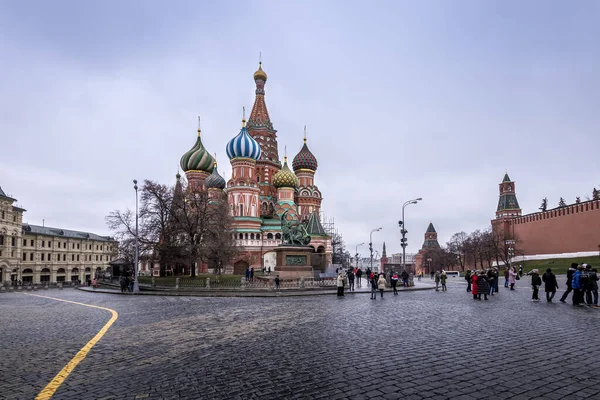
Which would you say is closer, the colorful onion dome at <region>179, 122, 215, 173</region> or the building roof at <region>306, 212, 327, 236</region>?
the building roof at <region>306, 212, 327, 236</region>

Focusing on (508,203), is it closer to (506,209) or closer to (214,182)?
(506,209)

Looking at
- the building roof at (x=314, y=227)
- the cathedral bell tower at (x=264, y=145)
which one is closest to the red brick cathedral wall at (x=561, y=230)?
the building roof at (x=314, y=227)

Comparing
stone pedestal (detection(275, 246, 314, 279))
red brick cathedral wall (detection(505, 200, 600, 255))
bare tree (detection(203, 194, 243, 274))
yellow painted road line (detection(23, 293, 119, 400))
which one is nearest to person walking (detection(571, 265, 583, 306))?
yellow painted road line (detection(23, 293, 119, 400))

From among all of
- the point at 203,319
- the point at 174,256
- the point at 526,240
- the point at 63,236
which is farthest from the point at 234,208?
the point at 526,240

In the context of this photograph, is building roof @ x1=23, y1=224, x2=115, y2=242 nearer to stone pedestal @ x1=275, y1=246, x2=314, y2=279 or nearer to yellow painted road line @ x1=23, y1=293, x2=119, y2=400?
stone pedestal @ x1=275, y1=246, x2=314, y2=279

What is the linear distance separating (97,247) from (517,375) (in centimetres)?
9084

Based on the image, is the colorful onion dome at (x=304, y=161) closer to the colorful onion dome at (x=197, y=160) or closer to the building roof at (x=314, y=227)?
the building roof at (x=314, y=227)

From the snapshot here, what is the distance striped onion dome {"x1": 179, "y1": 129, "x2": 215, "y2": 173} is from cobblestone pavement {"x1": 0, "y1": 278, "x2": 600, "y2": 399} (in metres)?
61.4

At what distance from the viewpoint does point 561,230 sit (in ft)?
209

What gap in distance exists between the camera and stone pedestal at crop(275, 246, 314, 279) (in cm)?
3014

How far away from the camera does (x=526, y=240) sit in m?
73.2

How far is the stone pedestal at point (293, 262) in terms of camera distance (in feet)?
98.9

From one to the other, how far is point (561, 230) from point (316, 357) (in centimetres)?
7086

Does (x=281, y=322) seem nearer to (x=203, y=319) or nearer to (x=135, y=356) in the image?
(x=203, y=319)
